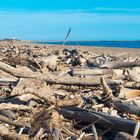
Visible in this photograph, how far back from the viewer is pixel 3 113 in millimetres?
7855

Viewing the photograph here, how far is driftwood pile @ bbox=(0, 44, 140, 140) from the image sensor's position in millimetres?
6883

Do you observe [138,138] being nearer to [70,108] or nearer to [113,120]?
[113,120]

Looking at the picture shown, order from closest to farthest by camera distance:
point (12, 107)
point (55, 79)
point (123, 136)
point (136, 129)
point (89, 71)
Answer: point (123, 136)
point (136, 129)
point (12, 107)
point (55, 79)
point (89, 71)

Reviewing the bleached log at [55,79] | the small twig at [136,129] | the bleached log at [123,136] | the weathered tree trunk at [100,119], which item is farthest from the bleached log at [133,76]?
the bleached log at [123,136]

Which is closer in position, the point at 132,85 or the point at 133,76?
the point at 132,85

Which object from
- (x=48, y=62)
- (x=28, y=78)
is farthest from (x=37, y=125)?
(x=48, y=62)

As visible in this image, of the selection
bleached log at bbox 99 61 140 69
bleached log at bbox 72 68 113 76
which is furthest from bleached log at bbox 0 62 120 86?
bleached log at bbox 99 61 140 69

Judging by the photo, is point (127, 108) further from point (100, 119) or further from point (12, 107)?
point (12, 107)

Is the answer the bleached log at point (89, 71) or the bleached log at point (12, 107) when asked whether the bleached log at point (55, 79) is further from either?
the bleached log at point (12, 107)

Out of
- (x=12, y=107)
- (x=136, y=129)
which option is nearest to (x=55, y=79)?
(x=12, y=107)

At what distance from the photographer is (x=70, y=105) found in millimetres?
8055

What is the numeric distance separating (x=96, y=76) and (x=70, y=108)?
2.77 metres

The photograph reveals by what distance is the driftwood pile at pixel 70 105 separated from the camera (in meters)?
6.88

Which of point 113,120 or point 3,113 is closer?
point 113,120
